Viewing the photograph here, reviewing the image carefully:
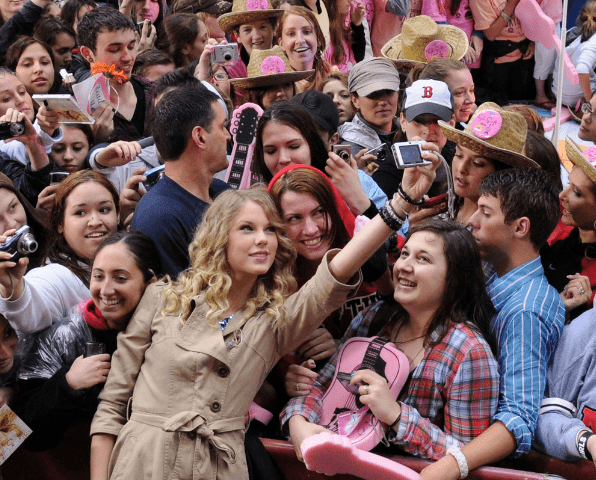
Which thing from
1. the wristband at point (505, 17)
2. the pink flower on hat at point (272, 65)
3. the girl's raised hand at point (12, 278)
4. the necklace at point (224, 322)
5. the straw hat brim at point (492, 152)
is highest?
the wristband at point (505, 17)

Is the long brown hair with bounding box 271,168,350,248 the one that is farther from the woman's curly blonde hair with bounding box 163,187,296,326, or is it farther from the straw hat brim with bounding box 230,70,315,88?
the straw hat brim with bounding box 230,70,315,88

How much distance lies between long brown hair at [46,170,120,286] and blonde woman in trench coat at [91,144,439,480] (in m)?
0.71

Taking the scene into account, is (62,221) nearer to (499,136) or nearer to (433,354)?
(433,354)

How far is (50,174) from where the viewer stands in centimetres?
409

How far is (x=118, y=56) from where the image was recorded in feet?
16.8

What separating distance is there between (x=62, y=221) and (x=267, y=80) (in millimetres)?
1576

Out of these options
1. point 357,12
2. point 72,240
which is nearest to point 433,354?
point 72,240

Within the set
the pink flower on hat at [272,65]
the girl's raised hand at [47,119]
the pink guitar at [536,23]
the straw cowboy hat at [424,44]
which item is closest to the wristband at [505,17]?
the pink guitar at [536,23]

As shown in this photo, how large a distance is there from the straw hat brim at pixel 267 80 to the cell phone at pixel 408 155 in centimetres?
193

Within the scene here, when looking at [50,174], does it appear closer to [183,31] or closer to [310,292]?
[310,292]

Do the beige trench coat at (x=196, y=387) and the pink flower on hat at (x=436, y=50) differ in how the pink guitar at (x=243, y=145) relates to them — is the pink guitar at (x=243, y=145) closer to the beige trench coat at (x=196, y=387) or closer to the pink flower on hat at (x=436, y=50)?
the beige trench coat at (x=196, y=387)

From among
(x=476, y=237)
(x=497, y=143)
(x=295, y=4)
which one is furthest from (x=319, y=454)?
(x=295, y=4)

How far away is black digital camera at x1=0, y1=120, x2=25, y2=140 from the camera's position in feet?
12.8

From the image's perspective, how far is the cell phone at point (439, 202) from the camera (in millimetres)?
3523
